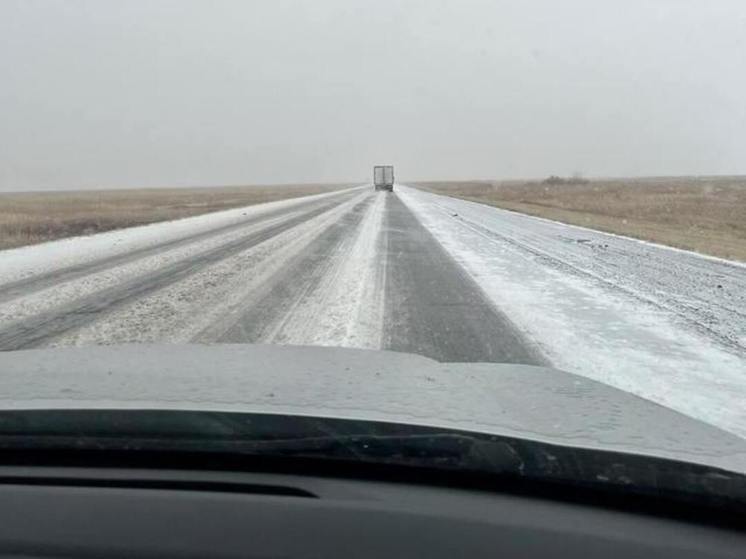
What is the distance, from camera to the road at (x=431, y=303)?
598 centimetres

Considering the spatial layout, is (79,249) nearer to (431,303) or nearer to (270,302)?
(270,302)

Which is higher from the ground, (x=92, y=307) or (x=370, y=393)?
(x=370, y=393)

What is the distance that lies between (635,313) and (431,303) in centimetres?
217

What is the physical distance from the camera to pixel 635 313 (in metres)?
8.08

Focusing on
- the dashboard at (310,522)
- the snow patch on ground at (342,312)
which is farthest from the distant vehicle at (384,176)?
the dashboard at (310,522)

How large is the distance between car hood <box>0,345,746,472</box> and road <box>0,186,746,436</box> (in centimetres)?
172

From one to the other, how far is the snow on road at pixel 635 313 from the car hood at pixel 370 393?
66.7 inches

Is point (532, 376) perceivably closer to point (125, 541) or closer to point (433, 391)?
point (433, 391)

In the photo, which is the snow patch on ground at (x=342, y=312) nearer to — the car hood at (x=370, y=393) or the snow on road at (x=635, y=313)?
the snow on road at (x=635, y=313)

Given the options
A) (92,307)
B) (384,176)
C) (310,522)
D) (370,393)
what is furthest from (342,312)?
(384,176)

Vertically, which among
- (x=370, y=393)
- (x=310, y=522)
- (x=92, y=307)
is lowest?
(x=92, y=307)

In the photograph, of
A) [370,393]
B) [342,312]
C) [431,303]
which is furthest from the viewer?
[431,303]

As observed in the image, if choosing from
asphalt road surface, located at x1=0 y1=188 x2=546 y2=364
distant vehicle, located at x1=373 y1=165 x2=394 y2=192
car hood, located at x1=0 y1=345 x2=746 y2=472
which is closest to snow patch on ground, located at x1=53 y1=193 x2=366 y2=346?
asphalt road surface, located at x1=0 y1=188 x2=546 y2=364

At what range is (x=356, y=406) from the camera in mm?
2461
